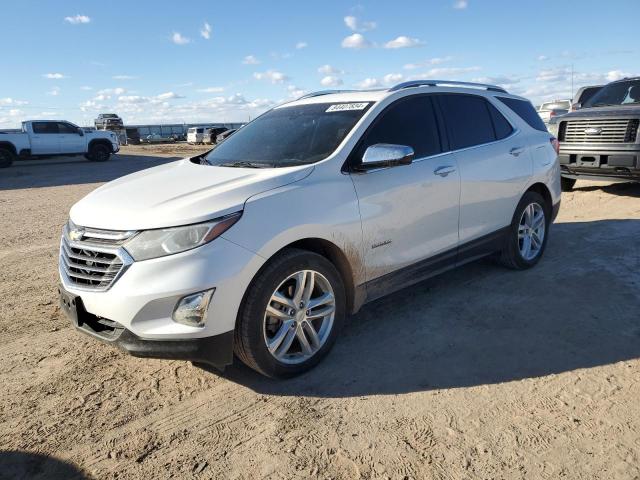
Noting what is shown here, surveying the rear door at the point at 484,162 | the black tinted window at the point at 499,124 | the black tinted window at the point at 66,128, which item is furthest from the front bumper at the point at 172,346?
the black tinted window at the point at 66,128

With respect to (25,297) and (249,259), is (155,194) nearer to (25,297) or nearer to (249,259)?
(249,259)

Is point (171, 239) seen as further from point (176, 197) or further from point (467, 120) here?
point (467, 120)

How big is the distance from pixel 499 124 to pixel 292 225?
9.36 feet

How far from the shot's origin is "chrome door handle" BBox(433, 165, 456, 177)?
4.00m

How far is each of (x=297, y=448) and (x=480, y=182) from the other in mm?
2854

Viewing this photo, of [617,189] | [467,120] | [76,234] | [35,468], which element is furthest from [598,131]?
[35,468]

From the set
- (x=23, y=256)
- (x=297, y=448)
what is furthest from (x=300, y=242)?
(x=23, y=256)

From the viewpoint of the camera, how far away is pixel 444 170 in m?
4.05

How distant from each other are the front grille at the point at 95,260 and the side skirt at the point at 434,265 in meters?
1.61

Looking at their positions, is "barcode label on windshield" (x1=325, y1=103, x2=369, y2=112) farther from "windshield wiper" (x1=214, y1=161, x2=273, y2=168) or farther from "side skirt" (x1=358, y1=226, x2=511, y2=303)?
"side skirt" (x1=358, y1=226, x2=511, y2=303)

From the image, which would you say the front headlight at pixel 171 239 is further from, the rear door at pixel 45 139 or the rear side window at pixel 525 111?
the rear door at pixel 45 139

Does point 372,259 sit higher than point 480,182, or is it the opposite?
point 480,182

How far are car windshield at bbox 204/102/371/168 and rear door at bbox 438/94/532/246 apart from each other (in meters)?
1.04

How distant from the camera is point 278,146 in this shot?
3883 millimetres
